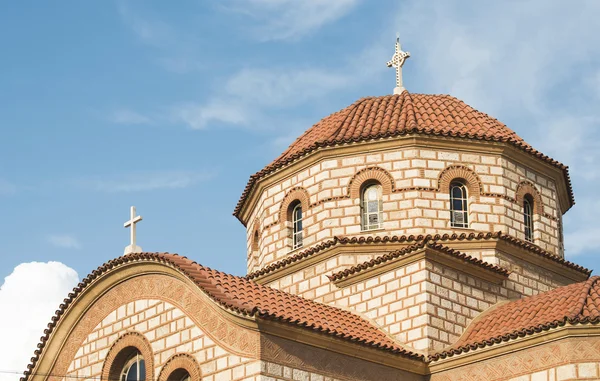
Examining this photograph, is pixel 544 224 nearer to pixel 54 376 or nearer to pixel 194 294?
pixel 194 294

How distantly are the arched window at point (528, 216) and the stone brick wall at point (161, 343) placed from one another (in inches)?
317

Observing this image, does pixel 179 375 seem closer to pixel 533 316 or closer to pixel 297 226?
pixel 297 226

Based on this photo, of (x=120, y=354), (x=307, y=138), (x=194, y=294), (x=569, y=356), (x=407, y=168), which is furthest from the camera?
(x=307, y=138)

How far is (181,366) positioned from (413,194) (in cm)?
637

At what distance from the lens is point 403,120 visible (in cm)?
2309

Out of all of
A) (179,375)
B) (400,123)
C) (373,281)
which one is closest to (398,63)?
(400,123)

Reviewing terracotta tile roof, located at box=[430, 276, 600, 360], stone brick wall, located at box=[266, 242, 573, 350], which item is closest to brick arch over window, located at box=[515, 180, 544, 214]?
stone brick wall, located at box=[266, 242, 573, 350]

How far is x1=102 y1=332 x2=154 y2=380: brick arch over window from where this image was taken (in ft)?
63.5

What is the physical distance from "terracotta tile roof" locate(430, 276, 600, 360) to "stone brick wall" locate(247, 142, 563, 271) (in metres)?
2.23

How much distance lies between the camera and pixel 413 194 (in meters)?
22.0

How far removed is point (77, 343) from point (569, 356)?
929 cm

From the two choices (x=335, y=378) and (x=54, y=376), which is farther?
(x=54, y=376)

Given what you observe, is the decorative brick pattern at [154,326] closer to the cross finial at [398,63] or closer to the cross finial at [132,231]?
the cross finial at [132,231]

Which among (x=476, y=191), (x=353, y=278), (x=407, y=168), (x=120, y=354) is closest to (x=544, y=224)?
(x=476, y=191)
